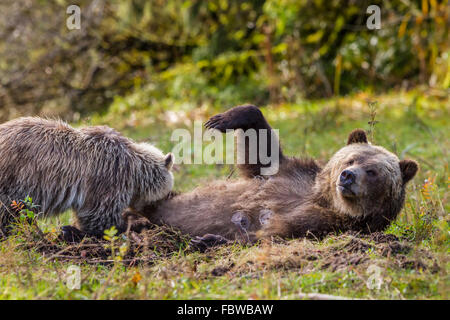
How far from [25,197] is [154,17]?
11.6 meters

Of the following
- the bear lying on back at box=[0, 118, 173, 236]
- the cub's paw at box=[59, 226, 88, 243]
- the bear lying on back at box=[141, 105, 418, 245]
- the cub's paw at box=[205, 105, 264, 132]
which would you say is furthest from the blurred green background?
the cub's paw at box=[59, 226, 88, 243]

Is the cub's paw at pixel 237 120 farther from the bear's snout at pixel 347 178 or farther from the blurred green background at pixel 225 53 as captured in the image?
the blurred green background at pixel 225 53

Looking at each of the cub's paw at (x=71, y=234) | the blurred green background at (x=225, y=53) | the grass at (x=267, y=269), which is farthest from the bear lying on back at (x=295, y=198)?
the blurred green background at (x=225, y=53)

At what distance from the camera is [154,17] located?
15.6 metres

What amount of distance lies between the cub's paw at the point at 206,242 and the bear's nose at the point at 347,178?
3.81 feet

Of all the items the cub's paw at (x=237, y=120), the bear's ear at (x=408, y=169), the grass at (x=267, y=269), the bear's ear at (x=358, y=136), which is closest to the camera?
the grass at (x=267, y=269)

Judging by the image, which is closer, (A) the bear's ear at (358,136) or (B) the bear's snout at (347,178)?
(B) the bear's snout at (347,178)

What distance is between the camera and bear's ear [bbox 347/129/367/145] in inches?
213

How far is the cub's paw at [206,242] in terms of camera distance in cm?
488

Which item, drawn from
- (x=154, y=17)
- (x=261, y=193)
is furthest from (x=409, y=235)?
(x=154, y=17)

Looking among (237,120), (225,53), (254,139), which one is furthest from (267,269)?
(225,53)

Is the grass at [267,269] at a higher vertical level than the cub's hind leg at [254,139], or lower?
lower

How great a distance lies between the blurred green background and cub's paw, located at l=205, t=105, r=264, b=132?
24.1 ft

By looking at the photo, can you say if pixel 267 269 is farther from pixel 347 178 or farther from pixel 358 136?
pixel 358 136
